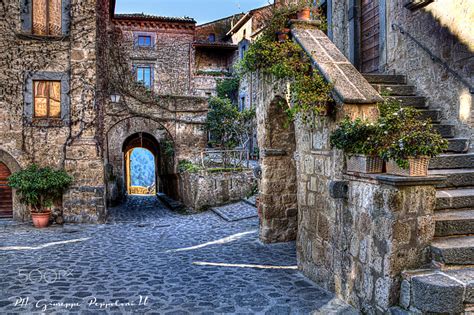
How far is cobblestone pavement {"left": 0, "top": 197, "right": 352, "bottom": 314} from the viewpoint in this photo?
450 centimetres

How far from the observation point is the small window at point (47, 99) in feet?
35.7

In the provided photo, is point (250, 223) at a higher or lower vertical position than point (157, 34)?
lower

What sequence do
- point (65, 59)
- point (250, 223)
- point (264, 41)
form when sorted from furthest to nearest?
point (65, 59), point (250, 223), point (264, 41)

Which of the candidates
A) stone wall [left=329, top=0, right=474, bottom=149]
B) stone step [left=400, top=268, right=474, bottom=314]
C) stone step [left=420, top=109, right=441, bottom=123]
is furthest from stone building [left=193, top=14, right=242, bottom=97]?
stone step [left=400, top=268, right=474, bottom=314]

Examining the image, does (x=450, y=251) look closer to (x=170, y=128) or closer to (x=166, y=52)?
(x=170, y=128)

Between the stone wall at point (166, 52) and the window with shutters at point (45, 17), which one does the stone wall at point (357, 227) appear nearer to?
the window with shutters at point (45, 17)

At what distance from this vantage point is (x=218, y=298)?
4.75 m

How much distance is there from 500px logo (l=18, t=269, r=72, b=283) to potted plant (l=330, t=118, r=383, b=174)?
4.51 meters

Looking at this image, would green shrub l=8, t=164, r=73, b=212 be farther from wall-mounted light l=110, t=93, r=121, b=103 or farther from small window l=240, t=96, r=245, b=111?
small window l=240, t=96, r=245, b=111

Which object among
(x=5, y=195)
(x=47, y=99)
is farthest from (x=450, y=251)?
(x=5, y=195)

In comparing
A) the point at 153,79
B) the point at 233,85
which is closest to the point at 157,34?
the point at 153,79

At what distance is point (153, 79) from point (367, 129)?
21.4 meters

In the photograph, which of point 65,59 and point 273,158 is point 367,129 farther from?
point 65,59

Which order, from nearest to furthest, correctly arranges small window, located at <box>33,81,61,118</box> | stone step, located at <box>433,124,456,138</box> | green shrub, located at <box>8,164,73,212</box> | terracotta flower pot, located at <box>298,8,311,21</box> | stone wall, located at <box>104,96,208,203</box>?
stone step, located at <box>433,124,456,138</box> → terracotta flower pot, located at <box>298,8,311,21</box> → green shrub, located at <box>8,164,73,212</box> → small window, located at <box>33,81,61,118</box> → stone wall, located at <box>104,96,208,203</box>
